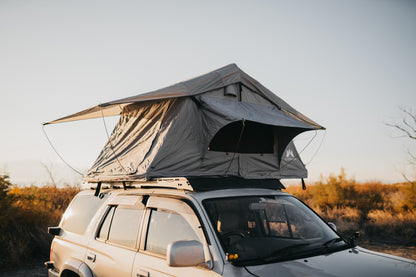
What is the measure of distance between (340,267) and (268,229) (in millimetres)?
1236

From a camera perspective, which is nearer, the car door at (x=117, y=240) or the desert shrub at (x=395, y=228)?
the car door at (x=117, y=240)

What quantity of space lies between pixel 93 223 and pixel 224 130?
7.52 feet

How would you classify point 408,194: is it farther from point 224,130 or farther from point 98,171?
point 98,171

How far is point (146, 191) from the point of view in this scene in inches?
157

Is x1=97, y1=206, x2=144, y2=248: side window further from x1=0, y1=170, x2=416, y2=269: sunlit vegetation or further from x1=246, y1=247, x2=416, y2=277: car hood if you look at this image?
x1=0, y1=170, x2=416, y2=269: sunlit vegetation

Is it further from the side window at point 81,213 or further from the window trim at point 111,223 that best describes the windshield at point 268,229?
the side window at point 81,213

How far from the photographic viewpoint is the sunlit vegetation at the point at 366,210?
458 inches

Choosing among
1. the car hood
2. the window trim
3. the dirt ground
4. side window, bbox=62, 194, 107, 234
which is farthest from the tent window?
the dirt ground

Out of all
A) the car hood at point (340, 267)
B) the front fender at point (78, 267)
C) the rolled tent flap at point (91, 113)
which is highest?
the rolled tent flap at point (91, 113)

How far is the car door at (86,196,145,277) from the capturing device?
362 centimetres

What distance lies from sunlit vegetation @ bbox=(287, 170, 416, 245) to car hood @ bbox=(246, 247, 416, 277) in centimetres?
918

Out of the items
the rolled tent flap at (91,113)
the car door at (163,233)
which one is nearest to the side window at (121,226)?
the car door at (163,233)

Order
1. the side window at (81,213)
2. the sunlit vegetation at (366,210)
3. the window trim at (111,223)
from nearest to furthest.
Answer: the window trim at (111,223) → the side window at (81,213) → the sunlit vegetation at (366,210)

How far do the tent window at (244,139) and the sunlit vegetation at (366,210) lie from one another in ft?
26.1
